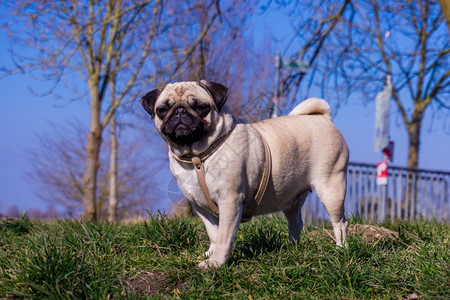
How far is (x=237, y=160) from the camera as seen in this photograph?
3801 mm

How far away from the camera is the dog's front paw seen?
3635 millimetres

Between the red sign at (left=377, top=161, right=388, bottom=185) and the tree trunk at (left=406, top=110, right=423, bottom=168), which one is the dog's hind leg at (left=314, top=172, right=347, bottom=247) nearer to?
the red sign at (left=377, top=161, right=388, bottom=185)

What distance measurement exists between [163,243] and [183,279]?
0.88 meters

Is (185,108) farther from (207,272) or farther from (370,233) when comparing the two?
(370,233)

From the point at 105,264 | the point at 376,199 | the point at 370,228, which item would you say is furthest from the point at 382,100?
the point at 105,264

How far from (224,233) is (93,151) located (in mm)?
8353

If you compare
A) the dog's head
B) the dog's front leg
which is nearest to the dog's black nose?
the dog's head

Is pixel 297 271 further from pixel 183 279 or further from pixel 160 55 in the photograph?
pixel 160 55

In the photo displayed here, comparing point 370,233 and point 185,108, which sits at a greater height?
point 185,108

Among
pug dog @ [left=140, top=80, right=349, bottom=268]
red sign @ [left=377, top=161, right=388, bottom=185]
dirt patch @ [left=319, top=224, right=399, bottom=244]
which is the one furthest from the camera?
red sign @ [left=377, top=161, right=388, bottom=185]

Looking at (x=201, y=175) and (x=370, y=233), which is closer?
(x=201, y=175)

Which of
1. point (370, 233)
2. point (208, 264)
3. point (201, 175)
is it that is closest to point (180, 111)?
point (201, 175)

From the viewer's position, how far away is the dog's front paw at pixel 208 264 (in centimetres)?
363

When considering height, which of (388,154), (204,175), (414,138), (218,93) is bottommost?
(414,138)
